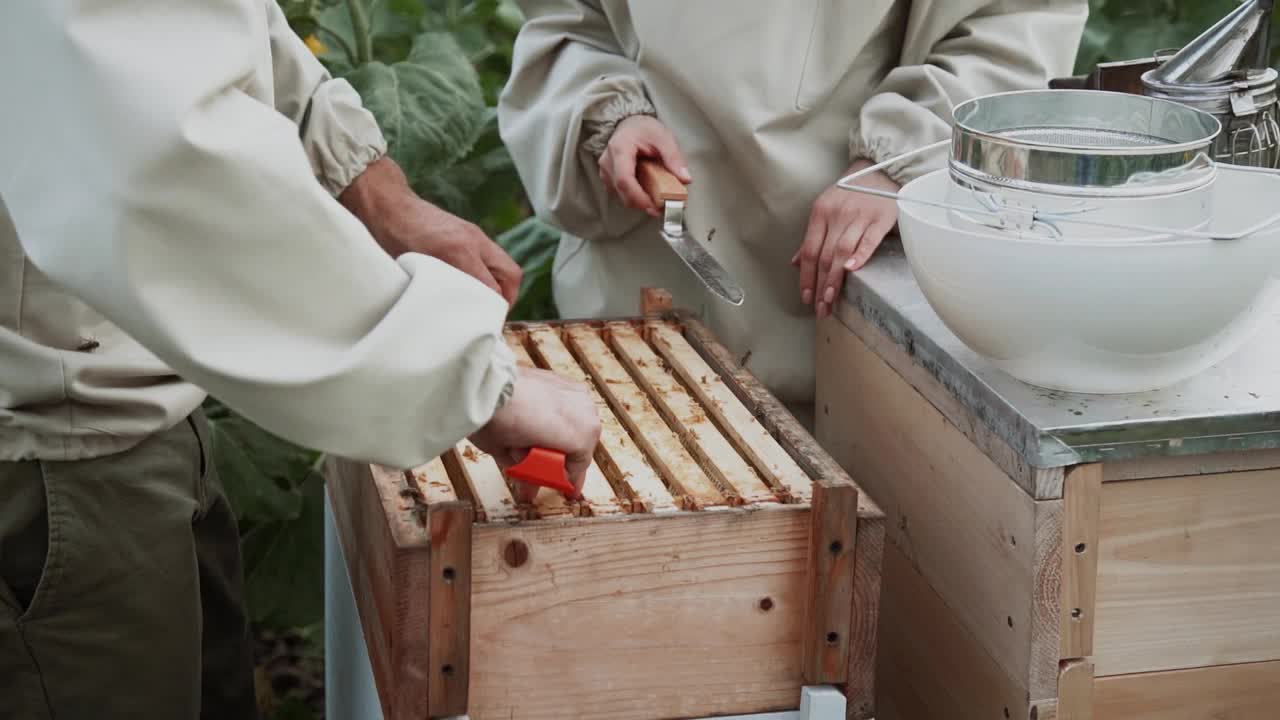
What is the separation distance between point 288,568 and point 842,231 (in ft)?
4.80

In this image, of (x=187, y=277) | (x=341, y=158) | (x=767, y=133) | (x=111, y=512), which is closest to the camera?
(x=187, y=277)

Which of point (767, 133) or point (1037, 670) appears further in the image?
point (767, 133)

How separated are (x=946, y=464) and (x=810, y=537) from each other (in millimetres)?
→ 257

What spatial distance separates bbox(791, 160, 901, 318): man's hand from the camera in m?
1.93

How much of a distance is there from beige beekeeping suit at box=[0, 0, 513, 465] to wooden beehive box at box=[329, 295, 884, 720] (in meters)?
0.22

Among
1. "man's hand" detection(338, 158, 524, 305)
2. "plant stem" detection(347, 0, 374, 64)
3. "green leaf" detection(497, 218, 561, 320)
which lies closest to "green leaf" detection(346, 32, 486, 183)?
"plant stem" detection(347, 0, 374, 64)

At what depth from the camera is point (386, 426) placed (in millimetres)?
1199

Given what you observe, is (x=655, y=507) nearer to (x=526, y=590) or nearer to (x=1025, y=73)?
(x=526, y=590)

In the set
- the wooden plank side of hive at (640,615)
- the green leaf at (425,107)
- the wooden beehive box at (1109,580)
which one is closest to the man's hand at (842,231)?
the wooden beehive box at (1109,580)

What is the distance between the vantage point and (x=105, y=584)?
1.63 m

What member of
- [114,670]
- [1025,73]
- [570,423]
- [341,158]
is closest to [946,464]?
[570,423]

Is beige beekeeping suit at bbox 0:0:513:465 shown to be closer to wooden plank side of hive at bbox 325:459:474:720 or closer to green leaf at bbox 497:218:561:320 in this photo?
wooden plank side of hive at bbox 325:459:474:720

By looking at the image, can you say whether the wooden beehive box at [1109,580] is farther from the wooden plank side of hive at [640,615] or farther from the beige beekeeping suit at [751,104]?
the beige beekeeping suit at [751,104]

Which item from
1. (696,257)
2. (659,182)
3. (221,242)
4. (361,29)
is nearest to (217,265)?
(221,242)
